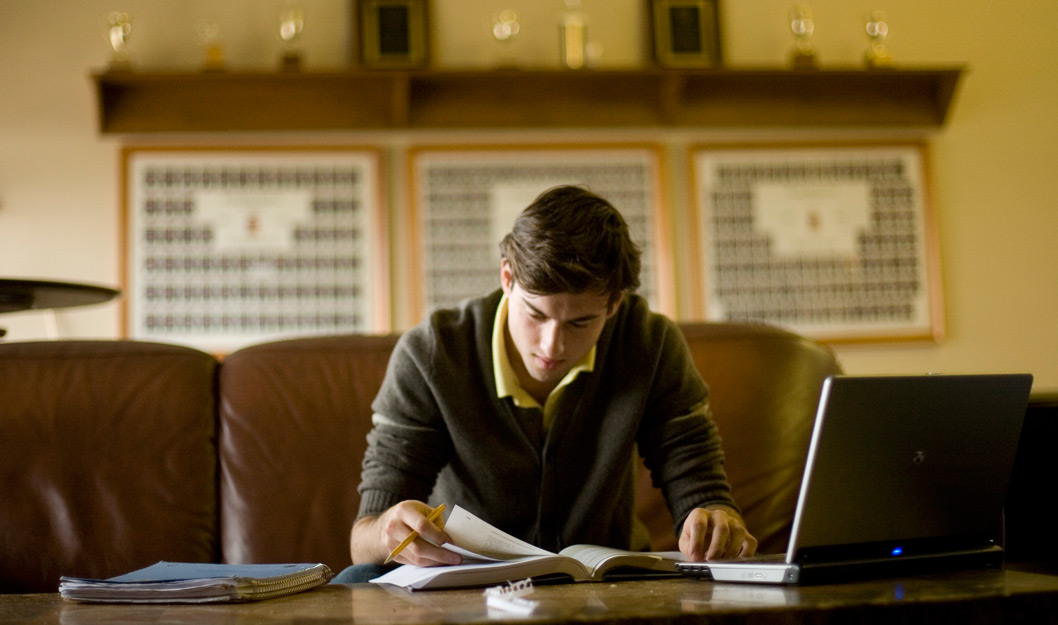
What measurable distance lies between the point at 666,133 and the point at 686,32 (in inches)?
13.2

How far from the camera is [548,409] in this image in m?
1.60

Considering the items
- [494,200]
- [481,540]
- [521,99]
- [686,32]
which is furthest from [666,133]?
[481,540]

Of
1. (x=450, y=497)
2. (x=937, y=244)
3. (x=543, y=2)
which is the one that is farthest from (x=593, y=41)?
(x=450, y=497)

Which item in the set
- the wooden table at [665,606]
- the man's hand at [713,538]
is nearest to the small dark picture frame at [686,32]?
the man's hand at [713,538]

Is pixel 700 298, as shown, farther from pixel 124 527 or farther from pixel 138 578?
pixel 138 578

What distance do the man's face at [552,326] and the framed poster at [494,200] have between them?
144 cm

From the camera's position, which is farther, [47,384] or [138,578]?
[47,384]

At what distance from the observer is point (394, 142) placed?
3025mm

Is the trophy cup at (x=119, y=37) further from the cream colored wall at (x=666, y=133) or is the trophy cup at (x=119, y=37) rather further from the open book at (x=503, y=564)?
the open book at (x=503, y=564)

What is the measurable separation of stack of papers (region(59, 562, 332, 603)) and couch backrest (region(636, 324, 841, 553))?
3.13 feet

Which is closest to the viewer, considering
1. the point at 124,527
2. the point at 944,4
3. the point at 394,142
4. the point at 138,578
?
the point at 138,578

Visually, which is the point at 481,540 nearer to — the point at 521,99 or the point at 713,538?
the point at 713,538

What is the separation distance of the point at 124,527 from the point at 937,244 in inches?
103

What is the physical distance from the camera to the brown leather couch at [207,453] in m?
1.74
